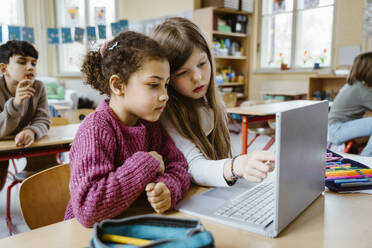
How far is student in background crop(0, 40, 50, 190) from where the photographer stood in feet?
5.95

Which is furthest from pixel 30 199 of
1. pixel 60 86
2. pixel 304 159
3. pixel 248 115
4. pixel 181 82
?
pixel 60 86

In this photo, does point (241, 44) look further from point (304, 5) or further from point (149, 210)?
point (149, 210)

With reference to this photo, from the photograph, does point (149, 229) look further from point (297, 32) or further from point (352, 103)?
point (297, 32)

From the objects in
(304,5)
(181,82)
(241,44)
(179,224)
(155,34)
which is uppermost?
→ (304,5)

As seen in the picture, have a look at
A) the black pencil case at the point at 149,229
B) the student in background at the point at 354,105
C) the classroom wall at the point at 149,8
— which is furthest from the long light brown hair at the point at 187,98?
the classroom wall at the point at 149,8

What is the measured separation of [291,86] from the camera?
5789 mm

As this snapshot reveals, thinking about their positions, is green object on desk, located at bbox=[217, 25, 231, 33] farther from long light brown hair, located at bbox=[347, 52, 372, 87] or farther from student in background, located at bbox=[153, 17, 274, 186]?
student in background, located at bbox=[153, 17, 274, 186]

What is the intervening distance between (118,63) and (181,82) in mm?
244

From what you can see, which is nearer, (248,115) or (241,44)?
(248,115)

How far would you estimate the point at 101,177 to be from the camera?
669mm

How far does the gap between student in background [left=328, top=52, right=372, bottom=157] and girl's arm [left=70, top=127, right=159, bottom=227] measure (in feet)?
7.36

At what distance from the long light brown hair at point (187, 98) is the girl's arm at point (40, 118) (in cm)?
112

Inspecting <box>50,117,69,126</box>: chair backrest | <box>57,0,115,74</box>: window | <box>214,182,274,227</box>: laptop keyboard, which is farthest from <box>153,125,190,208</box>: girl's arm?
<box>57,0,115,74</box>: window

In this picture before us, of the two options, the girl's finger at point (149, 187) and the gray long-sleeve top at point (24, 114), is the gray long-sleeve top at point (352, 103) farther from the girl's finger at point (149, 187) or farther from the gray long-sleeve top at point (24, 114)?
the girl's finger at point (149, 187)
